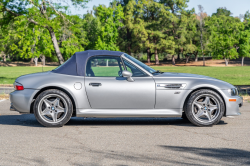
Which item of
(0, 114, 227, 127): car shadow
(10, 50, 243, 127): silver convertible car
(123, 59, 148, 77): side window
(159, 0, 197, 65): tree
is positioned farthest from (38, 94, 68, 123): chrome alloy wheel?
(159, 0, 197, 65): tree

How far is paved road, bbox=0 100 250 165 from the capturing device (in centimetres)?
418

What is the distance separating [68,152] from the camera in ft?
15.0

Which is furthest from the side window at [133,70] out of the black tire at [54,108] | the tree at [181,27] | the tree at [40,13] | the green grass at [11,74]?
the tree at [181,27]

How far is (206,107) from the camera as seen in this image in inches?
248

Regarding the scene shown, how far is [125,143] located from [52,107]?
1.93 metres

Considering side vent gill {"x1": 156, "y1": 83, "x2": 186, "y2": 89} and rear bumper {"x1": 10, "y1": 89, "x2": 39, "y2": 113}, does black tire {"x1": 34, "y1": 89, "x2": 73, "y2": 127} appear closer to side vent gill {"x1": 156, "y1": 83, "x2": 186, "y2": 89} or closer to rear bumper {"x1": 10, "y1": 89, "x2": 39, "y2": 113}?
rear bumper {"x1": 10, "y1": 89, "x2": 39, "y2": 113}

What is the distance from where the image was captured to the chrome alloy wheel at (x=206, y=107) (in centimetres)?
629

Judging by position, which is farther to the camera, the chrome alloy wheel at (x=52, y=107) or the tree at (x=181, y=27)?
the tree at (x=181, y=27)

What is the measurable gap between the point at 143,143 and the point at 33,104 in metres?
2.54

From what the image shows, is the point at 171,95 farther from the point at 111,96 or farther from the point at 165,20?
the point at 165,20

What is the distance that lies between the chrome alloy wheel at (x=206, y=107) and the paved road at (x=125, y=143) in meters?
0.22

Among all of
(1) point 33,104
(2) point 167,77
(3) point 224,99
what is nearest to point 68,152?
(1) point 33,104

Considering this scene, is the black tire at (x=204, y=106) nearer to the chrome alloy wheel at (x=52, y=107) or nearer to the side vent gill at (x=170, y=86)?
the side vent gill at (x=170, y=86)

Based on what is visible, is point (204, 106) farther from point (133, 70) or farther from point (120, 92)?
point (120, 92)
